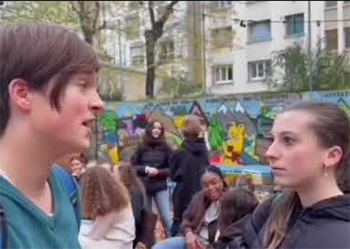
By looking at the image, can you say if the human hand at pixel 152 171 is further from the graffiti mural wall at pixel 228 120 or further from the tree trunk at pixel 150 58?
the tree trunk at pixel 150 58

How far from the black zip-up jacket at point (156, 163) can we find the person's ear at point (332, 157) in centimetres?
620

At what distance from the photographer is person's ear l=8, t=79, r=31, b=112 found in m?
1.41

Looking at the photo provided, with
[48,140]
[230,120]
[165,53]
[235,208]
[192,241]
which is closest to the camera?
[48,140]

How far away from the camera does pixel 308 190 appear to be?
2.36m

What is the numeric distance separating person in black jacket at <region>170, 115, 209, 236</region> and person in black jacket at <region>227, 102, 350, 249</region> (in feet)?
18.6

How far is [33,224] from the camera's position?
4.64 ft

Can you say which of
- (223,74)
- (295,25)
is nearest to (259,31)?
(295,25)

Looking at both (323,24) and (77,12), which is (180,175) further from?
(323,24)

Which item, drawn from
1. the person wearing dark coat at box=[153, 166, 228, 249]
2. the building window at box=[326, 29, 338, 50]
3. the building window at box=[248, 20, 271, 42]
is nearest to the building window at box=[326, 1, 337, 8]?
the building window at box=[326, 29, 338, 50]

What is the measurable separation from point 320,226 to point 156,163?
21.2 ft

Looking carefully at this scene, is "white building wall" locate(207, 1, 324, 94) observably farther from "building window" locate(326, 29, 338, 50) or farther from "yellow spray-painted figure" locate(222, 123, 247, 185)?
"yellow spray-painted figure" locate(222, 123, 247, 185)

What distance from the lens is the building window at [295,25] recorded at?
3769 cm

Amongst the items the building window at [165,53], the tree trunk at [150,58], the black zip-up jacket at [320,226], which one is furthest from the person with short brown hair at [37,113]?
the building window at [165,53]

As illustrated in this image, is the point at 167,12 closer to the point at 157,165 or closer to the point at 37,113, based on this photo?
the point at 157,165
